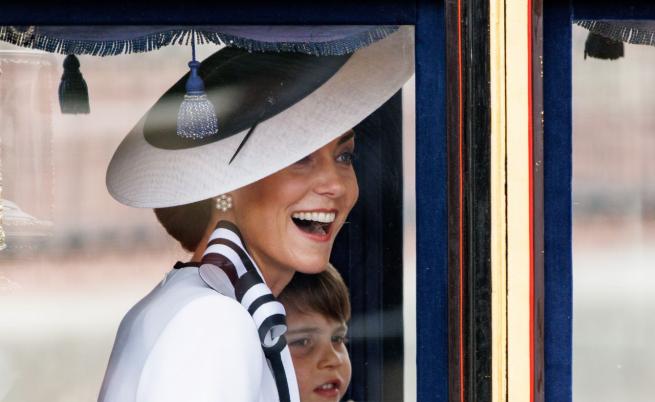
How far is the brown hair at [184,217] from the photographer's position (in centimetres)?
232

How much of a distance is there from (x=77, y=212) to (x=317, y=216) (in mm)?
478

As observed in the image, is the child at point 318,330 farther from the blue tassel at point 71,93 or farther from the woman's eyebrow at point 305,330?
the blue tassel at point 71,93

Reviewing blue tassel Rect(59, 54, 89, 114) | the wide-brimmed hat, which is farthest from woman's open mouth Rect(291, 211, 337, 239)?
blue tassel Rect(59, 54, 89, 114)

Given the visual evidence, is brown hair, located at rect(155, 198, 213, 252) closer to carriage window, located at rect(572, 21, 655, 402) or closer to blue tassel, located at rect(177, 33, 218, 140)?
blue tassel, located at rect(177, 33, 218, 140)

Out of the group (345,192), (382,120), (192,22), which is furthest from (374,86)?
(192,22)

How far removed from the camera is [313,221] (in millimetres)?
2346

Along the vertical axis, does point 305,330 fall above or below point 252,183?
below

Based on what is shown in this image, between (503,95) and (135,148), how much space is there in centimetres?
74

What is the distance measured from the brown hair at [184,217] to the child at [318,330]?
0.74ft

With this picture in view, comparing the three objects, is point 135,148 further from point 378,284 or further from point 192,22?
point 378,284

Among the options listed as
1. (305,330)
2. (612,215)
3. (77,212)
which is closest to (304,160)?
(305,330)

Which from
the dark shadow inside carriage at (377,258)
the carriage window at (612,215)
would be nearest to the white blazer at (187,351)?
the dark shadow inside carriage at (377,258)

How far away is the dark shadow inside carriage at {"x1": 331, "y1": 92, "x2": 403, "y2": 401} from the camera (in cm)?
234

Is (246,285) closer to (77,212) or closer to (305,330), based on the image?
(305,330)
